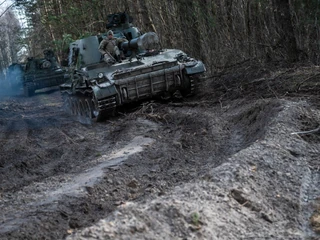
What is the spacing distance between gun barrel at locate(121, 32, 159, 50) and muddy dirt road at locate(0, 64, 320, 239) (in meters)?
1.95

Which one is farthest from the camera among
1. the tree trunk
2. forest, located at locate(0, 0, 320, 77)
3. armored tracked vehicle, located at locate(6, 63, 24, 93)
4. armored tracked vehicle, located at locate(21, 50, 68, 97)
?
armored tracked vehicle, located at locate(6, 63, 24, 93)

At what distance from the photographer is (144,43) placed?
13.8 meters

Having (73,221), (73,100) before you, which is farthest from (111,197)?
(73,100)

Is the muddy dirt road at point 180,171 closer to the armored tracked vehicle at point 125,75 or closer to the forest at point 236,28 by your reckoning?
the armored tracked vehicle at point 125,75

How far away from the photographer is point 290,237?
16.4 ft

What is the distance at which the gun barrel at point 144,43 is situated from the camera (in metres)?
13.8

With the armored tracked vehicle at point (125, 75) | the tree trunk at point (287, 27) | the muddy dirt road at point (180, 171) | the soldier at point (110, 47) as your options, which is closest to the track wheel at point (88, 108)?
the armored tracked vehicle at point (125, 75)

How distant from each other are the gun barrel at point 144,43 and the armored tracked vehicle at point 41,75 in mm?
11242

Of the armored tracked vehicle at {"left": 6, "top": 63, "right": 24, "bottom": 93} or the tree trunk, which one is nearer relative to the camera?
the tree trunk

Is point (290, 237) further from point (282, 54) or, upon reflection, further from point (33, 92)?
point (33, 92)

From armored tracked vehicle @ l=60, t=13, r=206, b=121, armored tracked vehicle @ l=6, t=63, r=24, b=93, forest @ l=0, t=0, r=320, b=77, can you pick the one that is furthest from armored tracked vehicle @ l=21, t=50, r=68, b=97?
armored tracked vehicle @ l=60, t=13, r=206, b=121

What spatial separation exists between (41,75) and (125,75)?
13477mm

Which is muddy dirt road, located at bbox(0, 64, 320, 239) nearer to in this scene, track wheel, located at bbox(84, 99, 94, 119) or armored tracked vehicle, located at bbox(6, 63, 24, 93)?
track wheel, located at bbox(84, 99, 94, 119)

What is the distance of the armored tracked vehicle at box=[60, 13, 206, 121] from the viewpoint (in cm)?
1237
